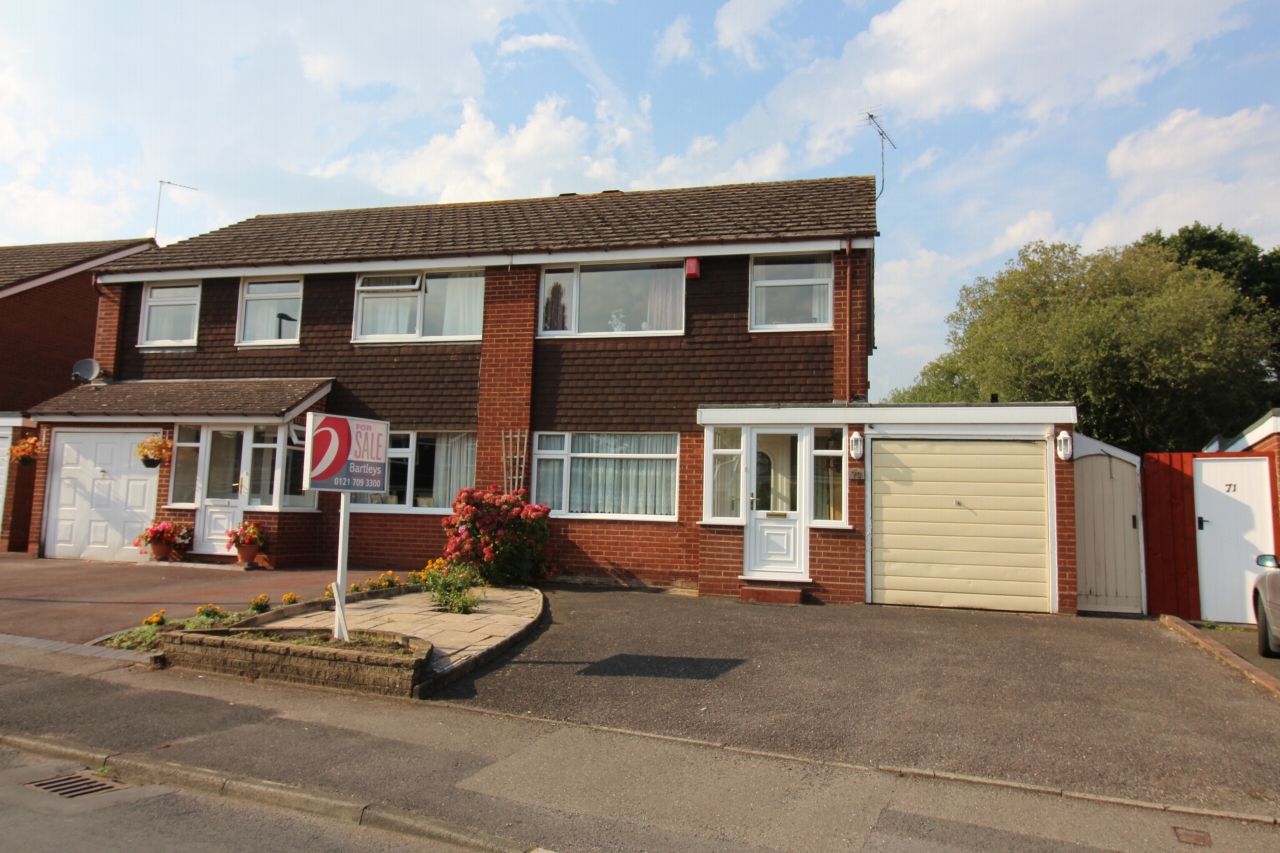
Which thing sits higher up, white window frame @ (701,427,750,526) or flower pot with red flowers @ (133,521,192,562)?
white window frame @ (701,427,750,526)

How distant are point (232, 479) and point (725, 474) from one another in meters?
8.56

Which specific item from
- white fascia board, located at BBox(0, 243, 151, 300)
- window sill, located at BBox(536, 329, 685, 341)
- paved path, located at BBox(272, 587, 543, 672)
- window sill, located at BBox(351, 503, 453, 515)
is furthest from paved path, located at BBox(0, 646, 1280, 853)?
white fascia board, located at BBox(0, 243, 151, 300)

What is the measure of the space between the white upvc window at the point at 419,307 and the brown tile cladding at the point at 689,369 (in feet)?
5.35

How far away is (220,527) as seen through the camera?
1316 cm

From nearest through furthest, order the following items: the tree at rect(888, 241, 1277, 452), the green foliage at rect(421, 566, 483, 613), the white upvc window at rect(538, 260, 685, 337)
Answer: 1. the green foliage at rect(421, 566, 483, 613)
2. the white upvc window at rect(538, 260, 685, 337)
3. the tree at rect(888, 241, 1277, 452)

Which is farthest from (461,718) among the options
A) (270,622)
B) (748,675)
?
(270,622)

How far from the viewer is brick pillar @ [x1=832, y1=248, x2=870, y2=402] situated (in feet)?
37.8

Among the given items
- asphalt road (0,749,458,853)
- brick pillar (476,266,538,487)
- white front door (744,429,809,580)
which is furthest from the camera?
brick pillar (476,266,538,487)

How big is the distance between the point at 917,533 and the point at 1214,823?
19.9ft

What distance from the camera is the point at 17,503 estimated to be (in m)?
14.8

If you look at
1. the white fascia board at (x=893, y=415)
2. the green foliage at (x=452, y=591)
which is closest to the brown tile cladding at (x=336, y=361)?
the green foliage at (x=452, y=591)

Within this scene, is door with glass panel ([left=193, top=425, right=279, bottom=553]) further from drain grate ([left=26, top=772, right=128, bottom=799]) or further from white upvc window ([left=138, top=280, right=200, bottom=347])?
Answer: drain grate ([left=26, top=772, right=128, bottom=799])

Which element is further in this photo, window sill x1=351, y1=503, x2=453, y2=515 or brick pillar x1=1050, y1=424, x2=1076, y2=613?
window sill x1=351, y1=503, x2=453, y2=515

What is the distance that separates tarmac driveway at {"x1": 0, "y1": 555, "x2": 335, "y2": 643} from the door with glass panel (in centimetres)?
87
